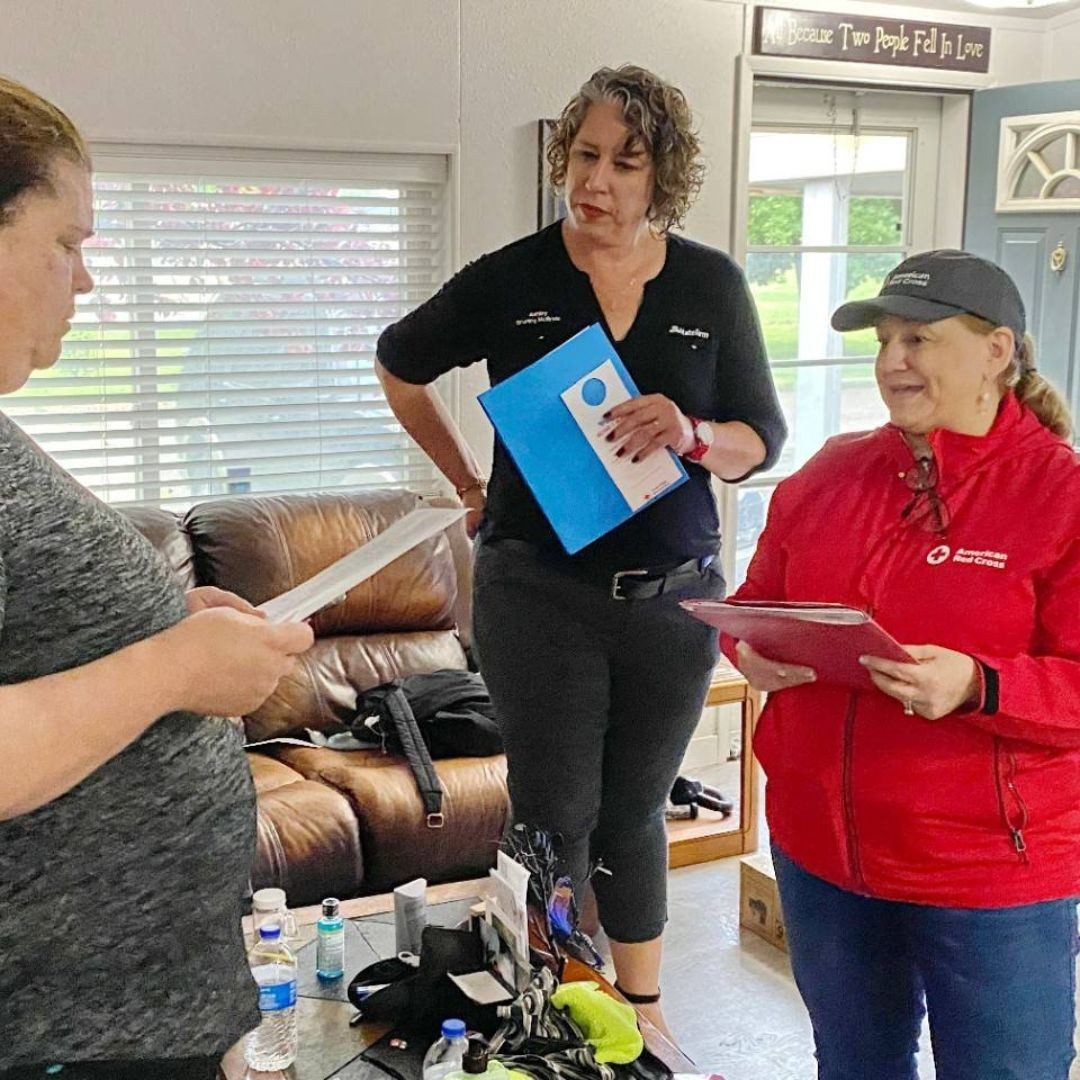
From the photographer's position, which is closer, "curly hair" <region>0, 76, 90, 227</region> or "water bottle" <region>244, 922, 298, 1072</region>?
"curly hair" <region>0, 76, 90, 227</region>

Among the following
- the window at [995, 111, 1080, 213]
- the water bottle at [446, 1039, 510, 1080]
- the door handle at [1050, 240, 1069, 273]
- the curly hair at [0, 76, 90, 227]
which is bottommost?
the water bottle at [446, 1039, 510, 1080]

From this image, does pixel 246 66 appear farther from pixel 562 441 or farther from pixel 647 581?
pixel 647 581

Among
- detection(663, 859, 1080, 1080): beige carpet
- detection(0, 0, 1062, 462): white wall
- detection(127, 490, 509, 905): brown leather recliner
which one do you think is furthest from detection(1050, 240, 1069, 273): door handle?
detection(663, 859, 1080, 1080): beige carpet

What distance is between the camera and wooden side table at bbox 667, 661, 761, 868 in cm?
332

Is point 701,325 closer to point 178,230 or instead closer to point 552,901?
point 552,901

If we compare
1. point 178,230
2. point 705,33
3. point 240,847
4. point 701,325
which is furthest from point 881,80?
point 240,847

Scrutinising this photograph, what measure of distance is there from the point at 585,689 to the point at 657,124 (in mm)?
868

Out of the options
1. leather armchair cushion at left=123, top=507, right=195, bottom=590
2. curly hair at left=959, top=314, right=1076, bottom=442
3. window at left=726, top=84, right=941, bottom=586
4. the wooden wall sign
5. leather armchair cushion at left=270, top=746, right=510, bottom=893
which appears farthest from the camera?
window at left=726, top=84, right=941, bottom=586

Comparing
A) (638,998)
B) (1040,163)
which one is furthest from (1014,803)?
(1040,163)

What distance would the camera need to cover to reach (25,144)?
0.97 metres

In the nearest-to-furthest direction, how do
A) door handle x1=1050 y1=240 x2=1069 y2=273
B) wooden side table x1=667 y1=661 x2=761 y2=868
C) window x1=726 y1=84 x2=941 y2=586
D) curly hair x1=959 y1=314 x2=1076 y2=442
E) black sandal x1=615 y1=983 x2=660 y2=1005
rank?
curly hair x1=959 y1=314 x2=1076 y2=442 < black sandal x1=615 y1=983 x2=660 y2=1005 < wooden side table x1=667 y1=661 x2=761 y2=868 < door handle x1=1050 y1=240 x2=1069 y2=273 < window x1=726 y1=84 x2=941 y2=586

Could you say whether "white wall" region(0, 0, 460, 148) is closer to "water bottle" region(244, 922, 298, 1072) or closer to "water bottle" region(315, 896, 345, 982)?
"water bottle" region(315, 896, 345, 982)

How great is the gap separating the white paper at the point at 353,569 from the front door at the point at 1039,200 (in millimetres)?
3087

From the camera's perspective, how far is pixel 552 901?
1.98 m
